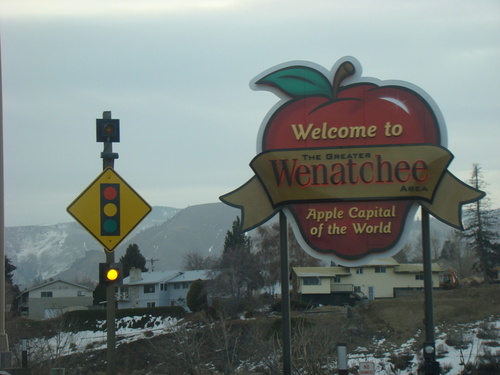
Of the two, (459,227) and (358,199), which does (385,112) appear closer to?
(358,199)

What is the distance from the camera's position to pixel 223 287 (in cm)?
6569

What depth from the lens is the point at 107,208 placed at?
42.8ft

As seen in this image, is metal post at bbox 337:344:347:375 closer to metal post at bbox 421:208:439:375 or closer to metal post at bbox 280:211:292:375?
metal post at bbox 280:211:292:375

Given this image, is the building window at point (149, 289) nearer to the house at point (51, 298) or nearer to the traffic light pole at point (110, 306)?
the house at point (51, 298)

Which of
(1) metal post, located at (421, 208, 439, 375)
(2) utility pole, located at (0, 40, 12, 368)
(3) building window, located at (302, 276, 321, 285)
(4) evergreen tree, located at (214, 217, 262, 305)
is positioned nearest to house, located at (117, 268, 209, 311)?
(4) evergreen tree, located at (214, 217, 262, 305)

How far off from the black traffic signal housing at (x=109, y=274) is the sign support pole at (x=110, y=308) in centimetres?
11

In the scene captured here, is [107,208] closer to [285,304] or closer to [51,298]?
[285,304]

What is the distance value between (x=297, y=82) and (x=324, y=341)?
1522 centimetres

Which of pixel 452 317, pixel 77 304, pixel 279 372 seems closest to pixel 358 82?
pixel 279 372

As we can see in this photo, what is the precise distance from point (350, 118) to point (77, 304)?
295 feet

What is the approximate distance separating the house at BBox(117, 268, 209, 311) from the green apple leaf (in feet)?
236

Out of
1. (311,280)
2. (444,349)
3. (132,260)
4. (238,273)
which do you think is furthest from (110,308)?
(132,260)

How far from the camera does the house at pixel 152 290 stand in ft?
287

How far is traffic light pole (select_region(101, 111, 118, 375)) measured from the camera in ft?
40.9
